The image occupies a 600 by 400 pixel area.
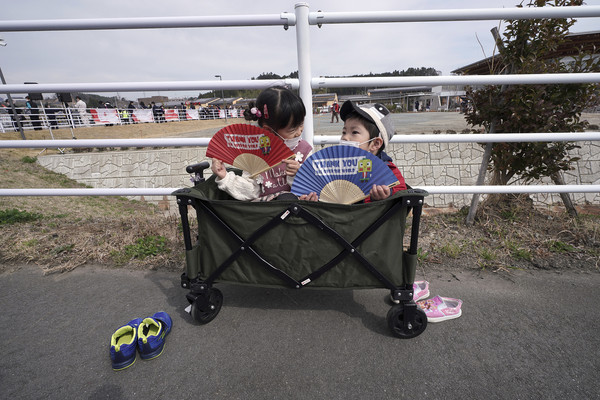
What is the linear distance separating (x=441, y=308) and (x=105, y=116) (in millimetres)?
19429

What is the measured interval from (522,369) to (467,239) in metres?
1.27

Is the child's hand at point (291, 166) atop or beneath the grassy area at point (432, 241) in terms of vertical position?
atop

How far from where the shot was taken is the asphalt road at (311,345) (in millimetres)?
1201

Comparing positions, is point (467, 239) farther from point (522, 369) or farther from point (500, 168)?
point (522, 369)

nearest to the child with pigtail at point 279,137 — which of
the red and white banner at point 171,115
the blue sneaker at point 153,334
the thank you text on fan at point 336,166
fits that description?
the thank you text on fan at point 336,166

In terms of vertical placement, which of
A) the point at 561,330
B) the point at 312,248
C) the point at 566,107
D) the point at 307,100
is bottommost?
the point at 561,330

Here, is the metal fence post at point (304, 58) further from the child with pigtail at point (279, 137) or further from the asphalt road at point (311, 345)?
the asphalt road at point (311, 345)

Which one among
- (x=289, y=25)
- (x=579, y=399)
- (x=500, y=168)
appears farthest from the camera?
(x=500, y=168)

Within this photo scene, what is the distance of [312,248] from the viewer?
1.45m

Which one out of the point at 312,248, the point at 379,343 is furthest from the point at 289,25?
the point at 379,343

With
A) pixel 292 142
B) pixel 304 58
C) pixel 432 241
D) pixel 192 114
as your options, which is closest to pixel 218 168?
pixel 292 142

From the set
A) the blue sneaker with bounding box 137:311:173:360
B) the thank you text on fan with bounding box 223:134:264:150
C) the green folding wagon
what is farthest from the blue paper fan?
the blue sneaker with bounding box 137:311:173:360

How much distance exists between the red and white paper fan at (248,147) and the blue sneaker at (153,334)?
914 mm

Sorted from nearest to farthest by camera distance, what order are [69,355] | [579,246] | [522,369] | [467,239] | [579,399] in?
[579,399] < [522,369] < [69,355] < [579,246] < [467,239]
